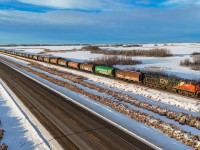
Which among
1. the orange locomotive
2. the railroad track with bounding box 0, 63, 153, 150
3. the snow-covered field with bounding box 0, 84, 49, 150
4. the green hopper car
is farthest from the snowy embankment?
the green hopper car

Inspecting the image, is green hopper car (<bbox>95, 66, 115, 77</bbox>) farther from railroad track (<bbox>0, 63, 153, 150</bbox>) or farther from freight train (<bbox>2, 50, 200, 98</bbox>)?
railroad track (<bbox>0, 63, 153, 150</bbox>)

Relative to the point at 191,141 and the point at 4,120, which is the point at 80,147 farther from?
the point at 4,120

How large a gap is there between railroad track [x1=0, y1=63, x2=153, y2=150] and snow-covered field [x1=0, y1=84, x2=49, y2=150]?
1.27 m

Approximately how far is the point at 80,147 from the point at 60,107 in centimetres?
1088

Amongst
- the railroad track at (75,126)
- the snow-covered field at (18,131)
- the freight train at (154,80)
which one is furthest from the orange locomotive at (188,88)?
the snow-covered field at (18,131)

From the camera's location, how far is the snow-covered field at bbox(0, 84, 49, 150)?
17453mm

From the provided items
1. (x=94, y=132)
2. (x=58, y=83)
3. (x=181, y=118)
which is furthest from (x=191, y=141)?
(x=58, y=83)

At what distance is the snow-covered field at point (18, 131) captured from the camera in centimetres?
1745

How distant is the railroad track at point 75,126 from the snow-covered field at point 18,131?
127cm

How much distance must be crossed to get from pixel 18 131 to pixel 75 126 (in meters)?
4.60

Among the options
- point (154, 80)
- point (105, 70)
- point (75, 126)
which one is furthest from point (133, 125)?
point (105, 70)

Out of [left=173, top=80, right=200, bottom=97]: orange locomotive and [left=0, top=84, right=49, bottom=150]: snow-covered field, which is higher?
[left=173, top=80, right=200, bottom=97]: orange locomotive

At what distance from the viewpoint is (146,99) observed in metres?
31.6

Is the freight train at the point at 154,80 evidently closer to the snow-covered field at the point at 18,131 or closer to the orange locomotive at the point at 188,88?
the orange locomotive at the point at 188,88
